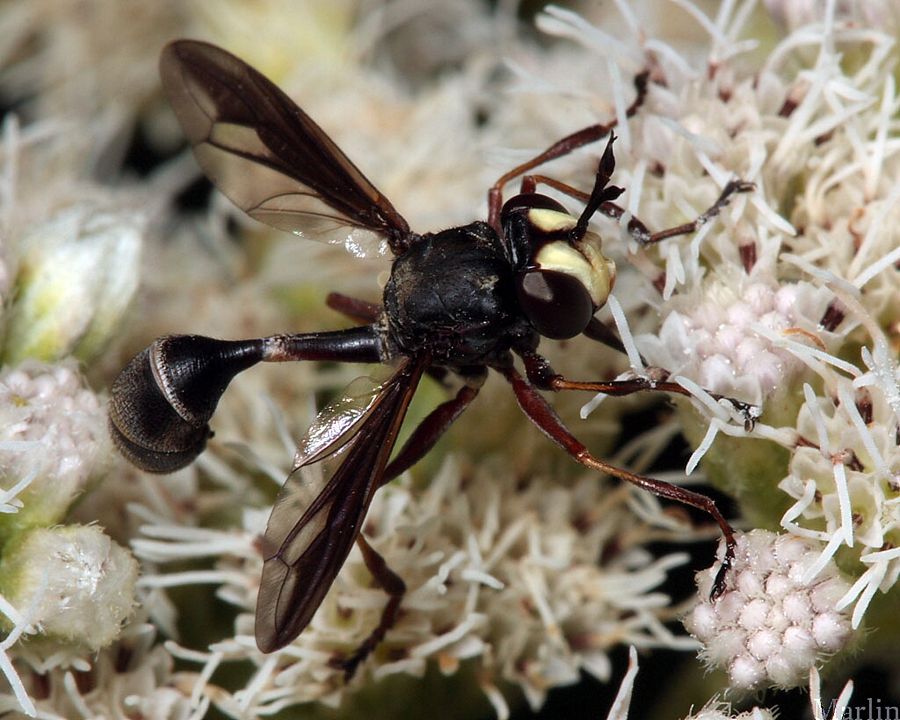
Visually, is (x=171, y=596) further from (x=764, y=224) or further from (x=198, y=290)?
(x=764, y=224)

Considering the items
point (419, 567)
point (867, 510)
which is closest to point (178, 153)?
point (419, 567)

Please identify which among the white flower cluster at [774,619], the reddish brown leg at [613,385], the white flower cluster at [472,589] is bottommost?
the white flower cluster at [472,589]

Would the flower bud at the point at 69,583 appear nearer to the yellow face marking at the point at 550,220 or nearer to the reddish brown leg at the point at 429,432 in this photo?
the reddish brown leg at the point at 429,432

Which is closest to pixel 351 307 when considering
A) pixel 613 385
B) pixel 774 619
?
pixel 613 385

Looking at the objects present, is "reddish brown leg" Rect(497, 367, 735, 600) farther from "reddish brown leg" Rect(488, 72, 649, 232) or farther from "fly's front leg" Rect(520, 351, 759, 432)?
"reddish brown leg" Rect(488, 72, 649, 232)

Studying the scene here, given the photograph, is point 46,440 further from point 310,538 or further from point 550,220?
point 550,220

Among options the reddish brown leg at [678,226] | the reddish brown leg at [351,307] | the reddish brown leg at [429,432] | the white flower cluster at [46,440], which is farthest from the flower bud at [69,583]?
the reddish brown leg at [678,226]

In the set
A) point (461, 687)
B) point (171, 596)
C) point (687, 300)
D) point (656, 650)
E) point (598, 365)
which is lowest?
point (656, 650)
